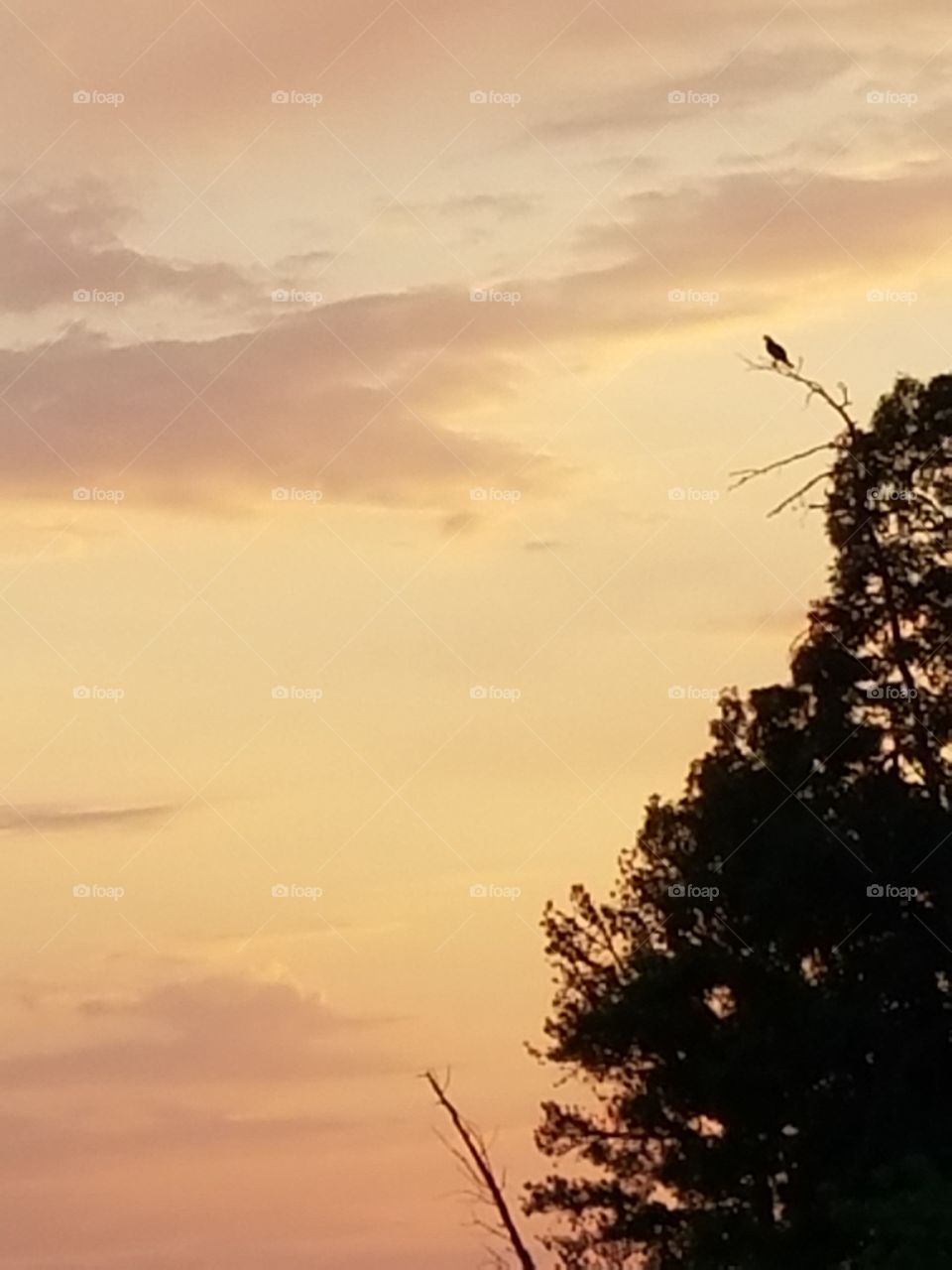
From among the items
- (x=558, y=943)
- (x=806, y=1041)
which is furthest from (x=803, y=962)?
(x=558, y=943)

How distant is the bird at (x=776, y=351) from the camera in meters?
46.7

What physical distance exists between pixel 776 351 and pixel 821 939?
10157 mm

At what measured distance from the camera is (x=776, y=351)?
46938 millimetres

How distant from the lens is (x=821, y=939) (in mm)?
49812

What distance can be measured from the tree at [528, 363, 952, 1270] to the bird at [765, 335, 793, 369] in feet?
2.32

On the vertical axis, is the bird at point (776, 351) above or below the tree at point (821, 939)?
above

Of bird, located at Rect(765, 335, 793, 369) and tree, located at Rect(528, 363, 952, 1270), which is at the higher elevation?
bird, located at Rect(765, 335, 793, 369)

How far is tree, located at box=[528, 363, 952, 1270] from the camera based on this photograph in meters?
48.2

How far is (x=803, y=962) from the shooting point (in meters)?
50.9

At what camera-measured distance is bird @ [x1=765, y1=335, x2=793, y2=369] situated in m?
46.7

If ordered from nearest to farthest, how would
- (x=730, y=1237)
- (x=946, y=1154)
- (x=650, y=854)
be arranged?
(x=946, y=1154) → (x=730, y=1237) → (x=650, y=854)

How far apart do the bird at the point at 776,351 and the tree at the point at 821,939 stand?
71cm

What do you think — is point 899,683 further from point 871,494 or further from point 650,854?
point 650,854

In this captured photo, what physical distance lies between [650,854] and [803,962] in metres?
5.47
